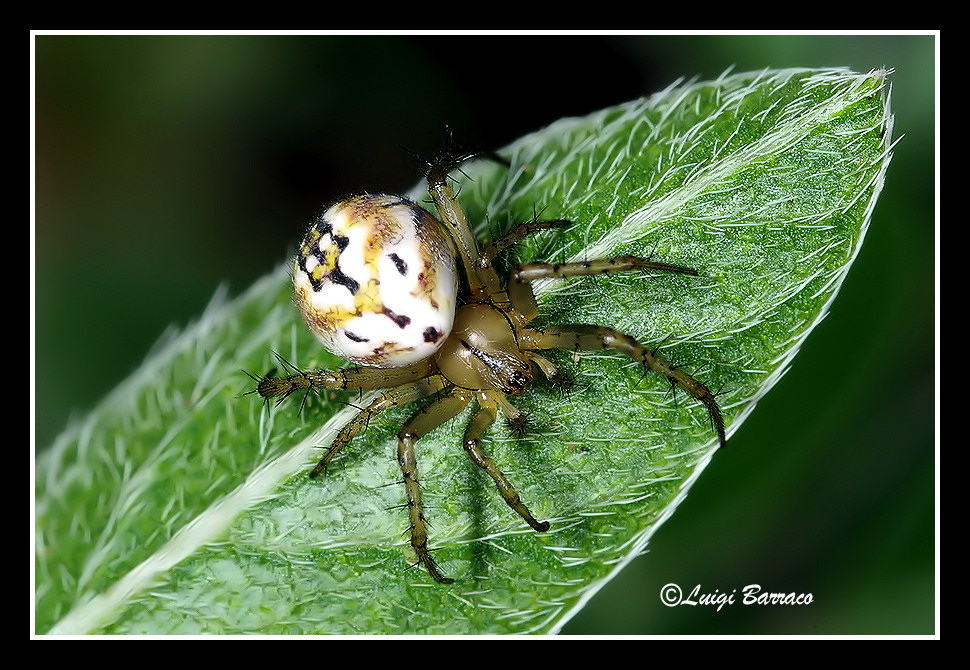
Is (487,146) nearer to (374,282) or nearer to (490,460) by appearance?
(374,282)

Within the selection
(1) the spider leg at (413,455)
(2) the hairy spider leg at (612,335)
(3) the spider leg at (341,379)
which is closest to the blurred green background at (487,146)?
(3) the spider leg at (341,379)

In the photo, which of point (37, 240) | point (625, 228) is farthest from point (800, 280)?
point (37, 240)

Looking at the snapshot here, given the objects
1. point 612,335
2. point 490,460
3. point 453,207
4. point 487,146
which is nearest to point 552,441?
point 490,460

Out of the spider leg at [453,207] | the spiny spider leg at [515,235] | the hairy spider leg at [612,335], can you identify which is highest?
the spider leg at [453,207]

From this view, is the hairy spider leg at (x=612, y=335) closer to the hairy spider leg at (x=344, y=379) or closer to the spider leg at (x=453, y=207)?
the spider leg at (x=453, y=207)

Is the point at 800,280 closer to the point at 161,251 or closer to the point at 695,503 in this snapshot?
the point at 695,503

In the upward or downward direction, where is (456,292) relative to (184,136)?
downward
